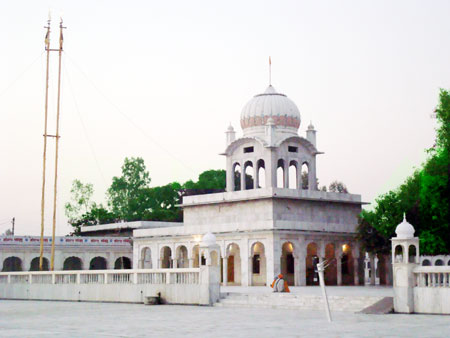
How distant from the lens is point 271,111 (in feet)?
185

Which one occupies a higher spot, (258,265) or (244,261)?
(244,261)

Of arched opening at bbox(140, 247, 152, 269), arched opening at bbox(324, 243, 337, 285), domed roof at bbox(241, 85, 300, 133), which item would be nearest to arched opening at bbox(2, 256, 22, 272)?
arched opening at bbox(140, 247, 152, 269)

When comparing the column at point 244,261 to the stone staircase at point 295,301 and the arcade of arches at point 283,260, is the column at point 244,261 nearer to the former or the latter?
the arcade of arches at point 283,260

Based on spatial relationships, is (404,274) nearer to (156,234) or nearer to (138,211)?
(156,234)

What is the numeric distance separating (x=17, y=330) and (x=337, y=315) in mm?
10351

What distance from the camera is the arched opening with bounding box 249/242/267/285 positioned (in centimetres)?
5172

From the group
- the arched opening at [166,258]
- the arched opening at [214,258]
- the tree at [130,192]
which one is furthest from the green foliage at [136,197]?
the arched opening at [214,258]

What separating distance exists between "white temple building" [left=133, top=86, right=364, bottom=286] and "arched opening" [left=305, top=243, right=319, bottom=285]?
7cm

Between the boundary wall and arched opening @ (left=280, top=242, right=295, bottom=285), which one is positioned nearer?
the boundary wall

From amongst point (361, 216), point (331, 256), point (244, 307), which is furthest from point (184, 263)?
point (244, 307)

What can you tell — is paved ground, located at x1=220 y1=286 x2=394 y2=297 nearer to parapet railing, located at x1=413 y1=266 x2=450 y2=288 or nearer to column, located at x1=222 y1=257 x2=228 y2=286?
parapet railing, located at x1=413 y1=266 x2=450 y2=288

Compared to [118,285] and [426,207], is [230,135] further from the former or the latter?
[118,285]

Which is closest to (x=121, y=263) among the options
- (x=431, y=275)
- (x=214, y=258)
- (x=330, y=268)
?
(x=330, y=268)

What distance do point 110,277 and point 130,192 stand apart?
58.7 m
